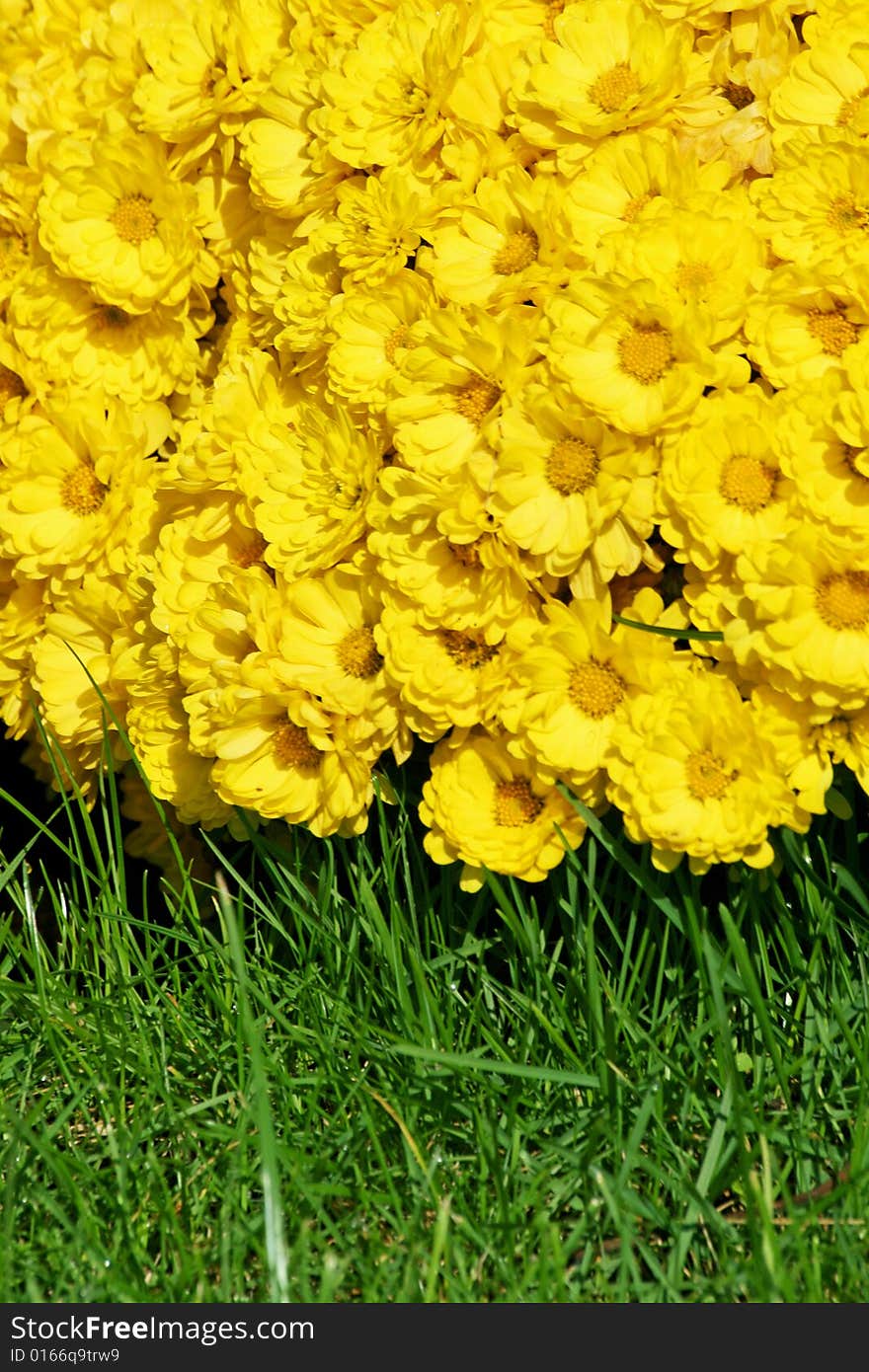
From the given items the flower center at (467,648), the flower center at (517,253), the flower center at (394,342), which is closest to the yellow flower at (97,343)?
the flower center at (394,342)

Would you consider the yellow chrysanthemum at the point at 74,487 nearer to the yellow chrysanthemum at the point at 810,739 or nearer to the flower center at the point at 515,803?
the flower center at the point at 515,803

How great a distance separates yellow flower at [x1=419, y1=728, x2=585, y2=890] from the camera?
173cm

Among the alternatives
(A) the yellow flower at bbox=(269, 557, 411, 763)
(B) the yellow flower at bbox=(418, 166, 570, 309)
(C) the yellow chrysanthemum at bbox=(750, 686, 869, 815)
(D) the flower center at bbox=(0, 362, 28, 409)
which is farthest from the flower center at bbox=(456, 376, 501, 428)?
(D) the flower center at bbox=(0, 362, 28, 409)

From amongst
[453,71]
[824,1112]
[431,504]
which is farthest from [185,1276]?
[453,71]

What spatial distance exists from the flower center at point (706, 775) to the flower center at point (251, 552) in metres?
0.67

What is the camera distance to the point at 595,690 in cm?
167

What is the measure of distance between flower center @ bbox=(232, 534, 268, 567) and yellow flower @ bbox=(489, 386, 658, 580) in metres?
0.42

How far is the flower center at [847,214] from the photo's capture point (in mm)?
1600

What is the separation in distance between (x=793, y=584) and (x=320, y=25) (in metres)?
1.01

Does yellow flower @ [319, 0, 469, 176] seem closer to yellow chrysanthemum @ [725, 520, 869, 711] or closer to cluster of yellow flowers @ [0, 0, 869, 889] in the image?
cluster of yellow flowers @ [0, 0, 869, 889]

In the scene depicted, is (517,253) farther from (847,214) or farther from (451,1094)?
(451,1094)

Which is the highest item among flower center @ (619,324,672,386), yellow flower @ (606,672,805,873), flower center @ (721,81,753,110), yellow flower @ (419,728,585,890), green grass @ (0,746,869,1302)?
flower center @ (721,81,753,110)

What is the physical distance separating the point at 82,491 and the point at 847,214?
3.67 ft

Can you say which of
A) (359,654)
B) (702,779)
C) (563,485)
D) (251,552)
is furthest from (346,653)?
(702,779)
